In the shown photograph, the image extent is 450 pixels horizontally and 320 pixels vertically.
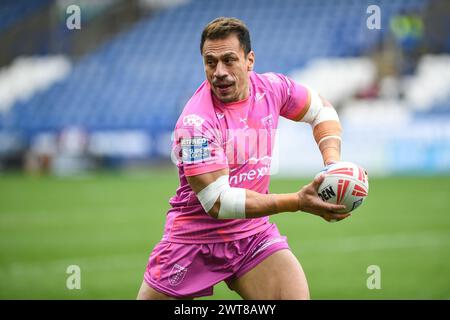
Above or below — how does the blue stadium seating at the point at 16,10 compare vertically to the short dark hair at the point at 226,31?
above

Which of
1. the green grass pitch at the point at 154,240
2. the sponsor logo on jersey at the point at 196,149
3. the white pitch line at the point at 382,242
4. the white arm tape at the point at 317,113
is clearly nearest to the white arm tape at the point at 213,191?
the sponsor logo on jersey at the point at 196,149

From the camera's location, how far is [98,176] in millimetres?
24953

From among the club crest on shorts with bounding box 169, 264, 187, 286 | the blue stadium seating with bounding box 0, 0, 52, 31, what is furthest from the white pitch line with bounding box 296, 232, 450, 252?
the blue stadium seating with bounding box 0, 0, 52, 31

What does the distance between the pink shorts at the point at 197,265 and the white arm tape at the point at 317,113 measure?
107 centimetres

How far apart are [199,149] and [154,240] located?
8.13 m

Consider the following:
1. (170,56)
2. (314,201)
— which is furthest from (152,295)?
(170,56)

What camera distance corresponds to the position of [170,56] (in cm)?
3073

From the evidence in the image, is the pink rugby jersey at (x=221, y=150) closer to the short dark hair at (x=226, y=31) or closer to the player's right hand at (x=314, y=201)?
the short dark hair at (x=226, y=31)

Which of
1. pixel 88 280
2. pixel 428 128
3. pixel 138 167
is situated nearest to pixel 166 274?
pixel 88 280

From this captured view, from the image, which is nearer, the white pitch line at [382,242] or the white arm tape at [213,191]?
the white arm tape at [213,191]

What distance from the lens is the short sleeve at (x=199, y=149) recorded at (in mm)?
5148

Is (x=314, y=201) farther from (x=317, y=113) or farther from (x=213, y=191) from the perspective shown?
(x=317, y=113)

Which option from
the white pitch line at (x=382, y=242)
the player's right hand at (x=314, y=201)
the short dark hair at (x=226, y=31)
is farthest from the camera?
the white pitch line at (x=382, y=242)

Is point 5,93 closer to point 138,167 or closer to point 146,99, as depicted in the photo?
point 146,99
